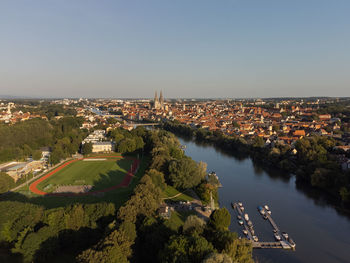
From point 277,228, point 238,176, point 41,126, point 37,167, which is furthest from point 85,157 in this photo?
point 277,228

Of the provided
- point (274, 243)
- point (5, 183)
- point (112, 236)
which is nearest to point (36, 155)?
point (5, 183)

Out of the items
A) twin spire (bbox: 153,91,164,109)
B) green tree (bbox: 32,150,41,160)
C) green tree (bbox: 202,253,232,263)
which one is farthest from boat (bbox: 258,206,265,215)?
twin spire (bbox: 153,91,164,109)

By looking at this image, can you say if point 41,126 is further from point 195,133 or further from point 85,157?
point 195,133

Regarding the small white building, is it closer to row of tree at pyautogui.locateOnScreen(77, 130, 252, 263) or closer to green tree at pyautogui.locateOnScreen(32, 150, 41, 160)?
green tree at pyautogui.locateOnScreen(32, 150, 41, 160)

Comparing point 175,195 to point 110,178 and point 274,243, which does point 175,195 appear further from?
point 274,243

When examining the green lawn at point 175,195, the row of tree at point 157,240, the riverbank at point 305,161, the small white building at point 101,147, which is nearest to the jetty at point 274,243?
the row of tree at point 157,240
